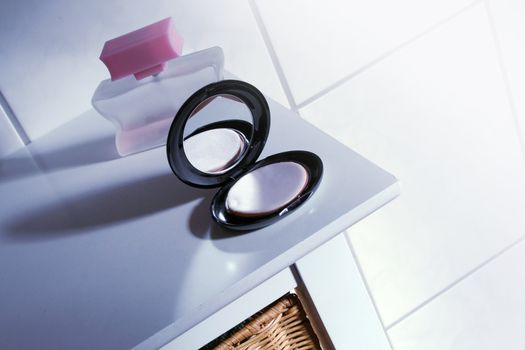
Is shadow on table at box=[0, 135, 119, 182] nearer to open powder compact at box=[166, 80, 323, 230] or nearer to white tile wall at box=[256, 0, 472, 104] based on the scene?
open powder compact at box=[166, 80, 323, 230]

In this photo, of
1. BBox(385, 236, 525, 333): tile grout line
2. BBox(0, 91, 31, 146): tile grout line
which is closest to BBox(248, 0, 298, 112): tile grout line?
BBox(0, 91, 31, 146): tile grout line

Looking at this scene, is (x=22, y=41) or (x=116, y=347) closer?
(x=116, y=347)

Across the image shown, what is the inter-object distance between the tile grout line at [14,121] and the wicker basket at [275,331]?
30 cm

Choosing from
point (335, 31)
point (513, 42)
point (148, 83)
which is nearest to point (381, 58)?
point (335, 31)

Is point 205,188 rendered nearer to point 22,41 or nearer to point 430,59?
point 22,41

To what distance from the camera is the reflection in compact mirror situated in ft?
1.38

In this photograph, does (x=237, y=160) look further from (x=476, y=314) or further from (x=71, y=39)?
(x=476, y=314)

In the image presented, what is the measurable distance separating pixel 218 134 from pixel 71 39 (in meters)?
0.21

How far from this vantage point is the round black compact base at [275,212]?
353 millimetres

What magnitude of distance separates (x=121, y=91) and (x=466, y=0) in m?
0.41

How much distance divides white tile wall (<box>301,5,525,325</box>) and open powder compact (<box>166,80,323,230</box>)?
0.24 meters

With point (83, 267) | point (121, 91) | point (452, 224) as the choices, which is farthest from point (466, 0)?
point (83, 267)

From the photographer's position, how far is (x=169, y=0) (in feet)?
1.89

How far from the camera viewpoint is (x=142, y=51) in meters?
0.47
